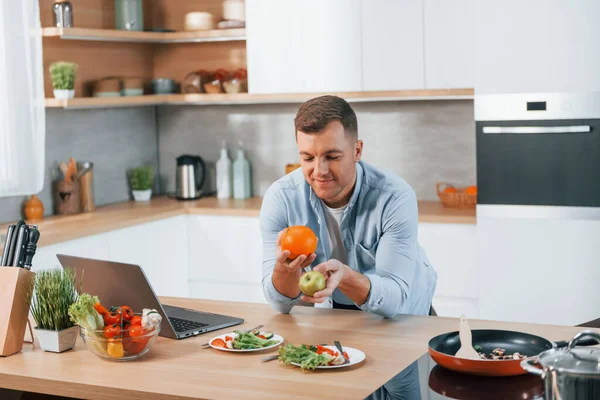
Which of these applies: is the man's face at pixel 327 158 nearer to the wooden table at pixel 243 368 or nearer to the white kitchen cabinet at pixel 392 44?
the wooden table at pixel 243 368

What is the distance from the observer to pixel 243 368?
6.84 ft

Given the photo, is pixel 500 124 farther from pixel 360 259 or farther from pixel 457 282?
pixel 360 259

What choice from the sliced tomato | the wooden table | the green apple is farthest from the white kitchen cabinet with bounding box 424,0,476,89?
the sliced tomato

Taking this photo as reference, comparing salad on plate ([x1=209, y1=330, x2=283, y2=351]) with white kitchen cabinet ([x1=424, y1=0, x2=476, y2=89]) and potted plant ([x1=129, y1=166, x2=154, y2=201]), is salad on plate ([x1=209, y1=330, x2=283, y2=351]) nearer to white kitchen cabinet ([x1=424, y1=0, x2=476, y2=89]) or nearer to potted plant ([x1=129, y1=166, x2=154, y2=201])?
white kitchen cabinet ([x1=424, y1=0, x2=476, y2=89])

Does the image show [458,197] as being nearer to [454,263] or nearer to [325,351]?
[454,263]

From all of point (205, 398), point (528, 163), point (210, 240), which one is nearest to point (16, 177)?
point (210, 240)

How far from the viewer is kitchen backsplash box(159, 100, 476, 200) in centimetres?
483

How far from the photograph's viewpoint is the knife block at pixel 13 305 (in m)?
2.27

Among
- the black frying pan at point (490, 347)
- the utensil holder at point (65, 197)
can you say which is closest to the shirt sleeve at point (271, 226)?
the black frying pan at point (490, 347)

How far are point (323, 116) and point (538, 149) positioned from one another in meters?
1.86

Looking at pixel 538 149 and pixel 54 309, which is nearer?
pixel 54 309

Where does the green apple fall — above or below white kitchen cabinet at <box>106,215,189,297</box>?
above

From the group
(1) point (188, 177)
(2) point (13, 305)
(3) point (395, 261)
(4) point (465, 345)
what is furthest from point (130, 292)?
(1) point (188, 177)

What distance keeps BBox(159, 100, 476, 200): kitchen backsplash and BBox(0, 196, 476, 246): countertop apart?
20 cm
